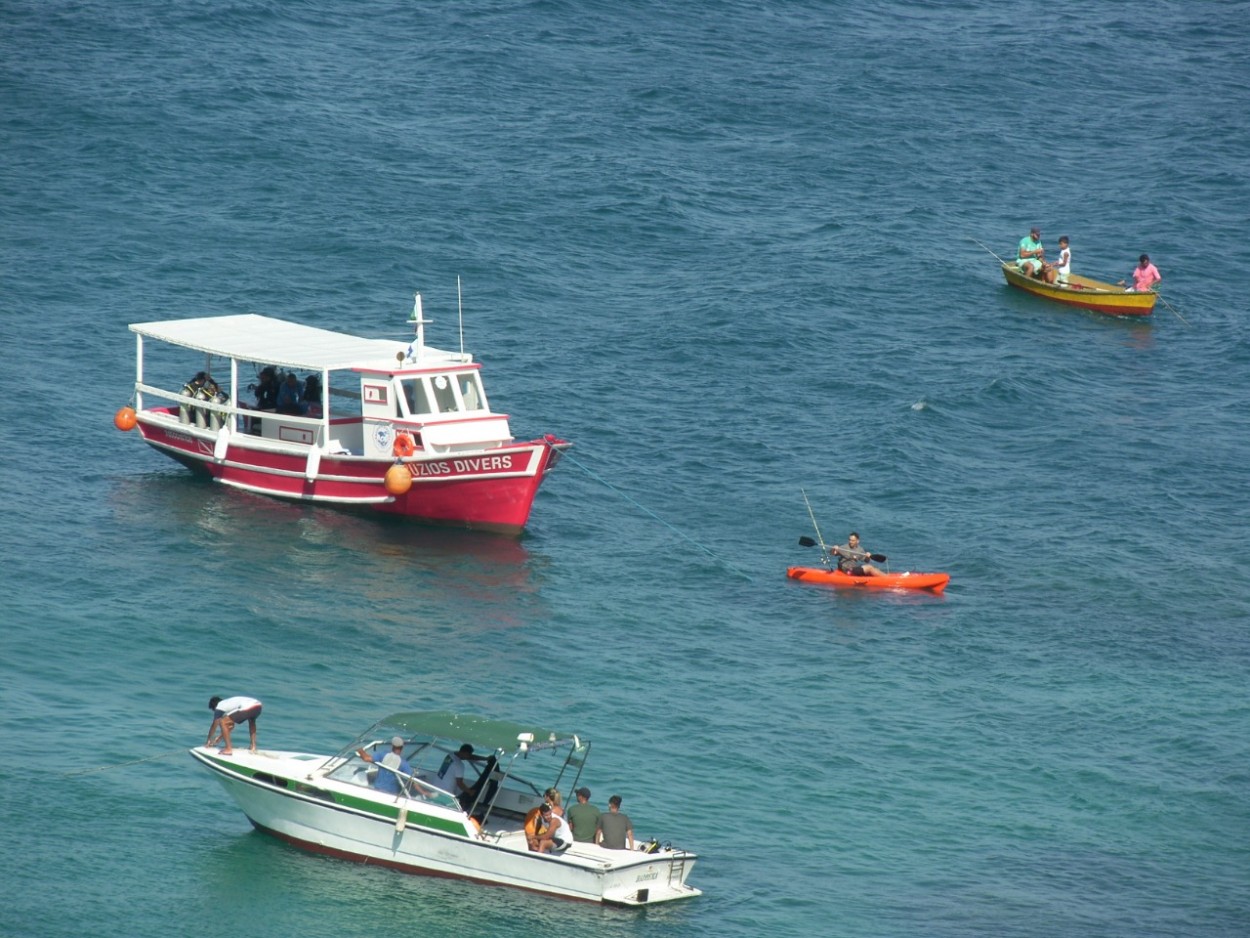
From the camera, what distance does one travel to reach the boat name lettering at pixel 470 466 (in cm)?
4441

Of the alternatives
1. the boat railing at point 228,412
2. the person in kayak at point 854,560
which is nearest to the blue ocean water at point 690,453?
the person in kayak at point 854,560

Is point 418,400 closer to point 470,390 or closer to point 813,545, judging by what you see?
point 470,390

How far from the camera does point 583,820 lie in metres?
30.0

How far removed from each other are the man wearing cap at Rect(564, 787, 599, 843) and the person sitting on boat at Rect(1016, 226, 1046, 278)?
3933cm

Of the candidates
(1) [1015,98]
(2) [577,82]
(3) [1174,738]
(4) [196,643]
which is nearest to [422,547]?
(4) [196,643]

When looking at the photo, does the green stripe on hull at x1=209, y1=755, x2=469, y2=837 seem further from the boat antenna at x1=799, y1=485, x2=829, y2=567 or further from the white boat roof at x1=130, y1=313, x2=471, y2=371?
the boat antenna at x1=799, y1=485, x2=829, y2=567

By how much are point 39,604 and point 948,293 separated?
36.6 meters

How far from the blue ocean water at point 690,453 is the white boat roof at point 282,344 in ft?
12.6

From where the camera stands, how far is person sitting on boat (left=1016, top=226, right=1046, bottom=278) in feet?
212

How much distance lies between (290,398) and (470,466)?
585cm

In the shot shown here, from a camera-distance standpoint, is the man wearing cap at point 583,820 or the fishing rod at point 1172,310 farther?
the fishing rod at point 1172,310

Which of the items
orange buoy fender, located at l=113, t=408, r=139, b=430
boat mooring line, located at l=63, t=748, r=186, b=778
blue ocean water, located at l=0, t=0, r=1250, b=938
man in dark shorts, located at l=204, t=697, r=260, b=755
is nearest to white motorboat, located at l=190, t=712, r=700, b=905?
man in dark shorts, located at l=204, t=697, r=260, b=755

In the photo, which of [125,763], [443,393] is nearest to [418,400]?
[443,393]

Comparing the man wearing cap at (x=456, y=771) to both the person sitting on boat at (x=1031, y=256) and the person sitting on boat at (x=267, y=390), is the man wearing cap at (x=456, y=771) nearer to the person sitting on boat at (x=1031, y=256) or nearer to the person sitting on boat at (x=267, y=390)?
the person sitting on boat at (x=267, y=390)
